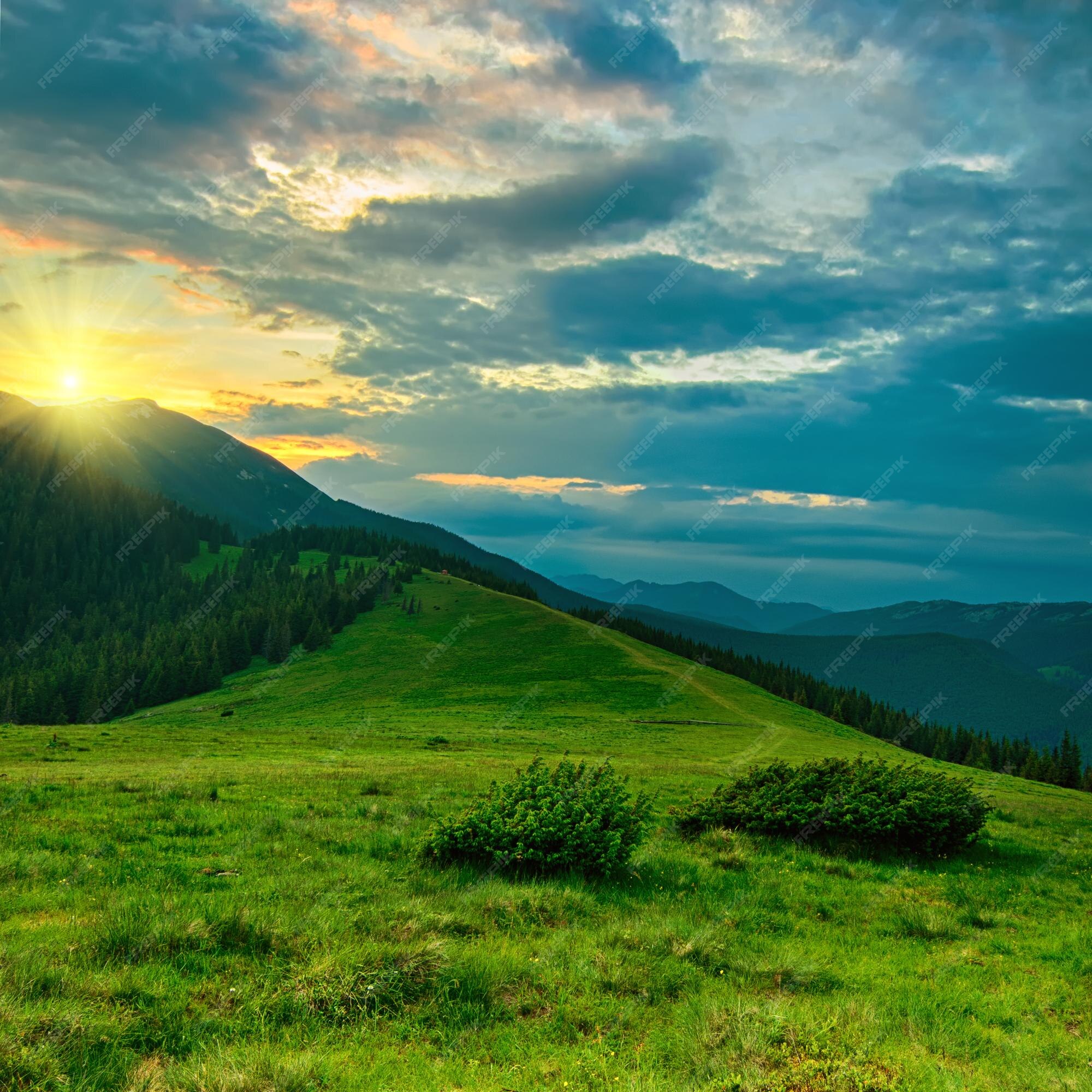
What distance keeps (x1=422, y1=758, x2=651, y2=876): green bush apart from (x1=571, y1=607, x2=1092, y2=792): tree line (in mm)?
115009

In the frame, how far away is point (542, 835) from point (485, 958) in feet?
13.8

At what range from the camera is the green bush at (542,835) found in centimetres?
1286

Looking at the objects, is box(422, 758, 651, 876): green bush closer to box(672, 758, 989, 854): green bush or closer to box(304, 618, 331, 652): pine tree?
box(672, 758, 989, 854): green bush

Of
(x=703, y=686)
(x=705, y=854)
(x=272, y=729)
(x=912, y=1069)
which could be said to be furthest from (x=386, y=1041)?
(x=703, y=686)

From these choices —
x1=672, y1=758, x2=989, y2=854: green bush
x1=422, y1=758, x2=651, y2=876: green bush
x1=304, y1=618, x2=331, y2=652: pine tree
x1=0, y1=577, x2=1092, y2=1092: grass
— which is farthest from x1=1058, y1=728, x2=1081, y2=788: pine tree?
x1=422, y1=758, x2=651, y2=876: green bush

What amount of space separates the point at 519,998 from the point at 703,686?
88307 mm

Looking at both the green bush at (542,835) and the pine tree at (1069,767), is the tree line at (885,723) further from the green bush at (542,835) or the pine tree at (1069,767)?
the green bush at (542,835)

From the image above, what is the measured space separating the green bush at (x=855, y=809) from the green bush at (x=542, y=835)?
14.3 ft

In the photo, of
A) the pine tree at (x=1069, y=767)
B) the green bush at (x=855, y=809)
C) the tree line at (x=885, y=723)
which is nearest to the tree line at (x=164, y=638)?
the tree line at (x=885, y=723)

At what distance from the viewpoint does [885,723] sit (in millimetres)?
142500

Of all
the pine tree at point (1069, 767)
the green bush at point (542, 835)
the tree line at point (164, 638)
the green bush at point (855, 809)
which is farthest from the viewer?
the tree line at point (164, 638)

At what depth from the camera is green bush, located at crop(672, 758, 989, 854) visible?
16.4 m

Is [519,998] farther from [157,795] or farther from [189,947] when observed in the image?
[157,795]

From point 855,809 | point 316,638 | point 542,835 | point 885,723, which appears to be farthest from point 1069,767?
point 542,835
